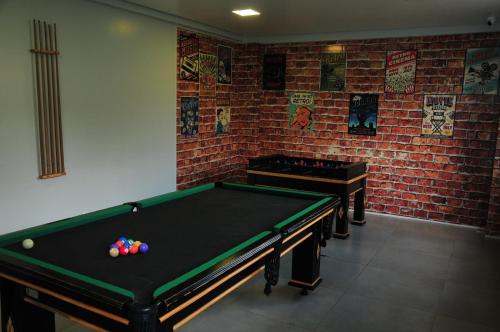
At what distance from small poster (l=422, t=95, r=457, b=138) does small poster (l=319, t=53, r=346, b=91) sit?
1284 mm

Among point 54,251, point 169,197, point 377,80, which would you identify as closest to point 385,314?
point 169,197

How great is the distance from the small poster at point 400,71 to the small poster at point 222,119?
260 cm

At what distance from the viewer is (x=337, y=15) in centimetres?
527

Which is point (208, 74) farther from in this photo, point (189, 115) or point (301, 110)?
point (301, 110)

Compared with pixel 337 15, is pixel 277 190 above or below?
below

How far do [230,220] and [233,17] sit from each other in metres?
3.44

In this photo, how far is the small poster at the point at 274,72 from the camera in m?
7.10

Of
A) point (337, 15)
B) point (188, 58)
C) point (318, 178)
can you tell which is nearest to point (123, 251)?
point (318, 178)

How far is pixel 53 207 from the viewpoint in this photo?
4395 mm

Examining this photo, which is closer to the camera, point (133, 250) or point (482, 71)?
point (133, 250)

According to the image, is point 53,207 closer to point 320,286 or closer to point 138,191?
point 138,191

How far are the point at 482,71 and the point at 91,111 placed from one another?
4998mm

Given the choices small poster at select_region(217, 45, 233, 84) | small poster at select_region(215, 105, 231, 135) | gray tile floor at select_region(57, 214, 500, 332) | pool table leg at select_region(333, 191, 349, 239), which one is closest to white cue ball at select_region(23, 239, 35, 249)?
gray tile floor at select_region(57, 214, 500, 332)

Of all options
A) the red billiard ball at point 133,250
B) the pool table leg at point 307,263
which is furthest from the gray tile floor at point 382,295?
the red billiard ball at point 133,250
